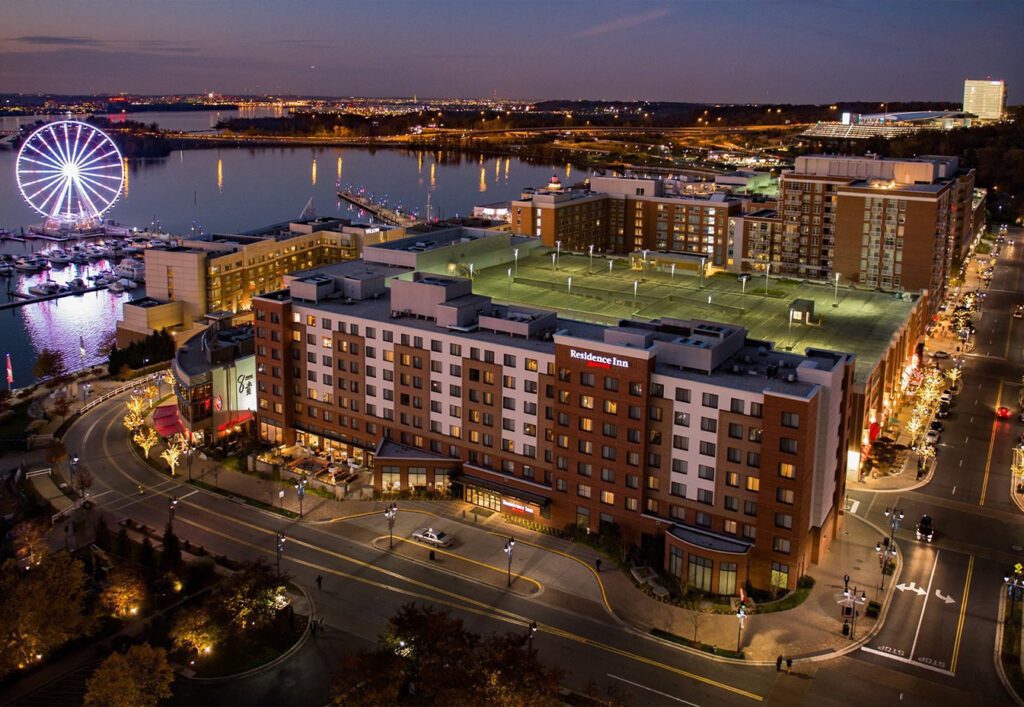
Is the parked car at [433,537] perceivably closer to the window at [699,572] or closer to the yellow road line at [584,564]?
the yellow road line at [584,564]

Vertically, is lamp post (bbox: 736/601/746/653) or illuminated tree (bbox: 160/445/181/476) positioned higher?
illuminated tree (bbox: 160/445/181/476)

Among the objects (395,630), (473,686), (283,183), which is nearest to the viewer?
(473,686)

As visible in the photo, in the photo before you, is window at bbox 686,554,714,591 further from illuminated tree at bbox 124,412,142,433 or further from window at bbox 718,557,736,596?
illuminated tree at bbox 124,412,142,433

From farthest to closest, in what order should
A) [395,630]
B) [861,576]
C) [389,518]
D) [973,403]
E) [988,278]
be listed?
[988,278] → [973,403] → [389,518] → [861,576] → [395,630]

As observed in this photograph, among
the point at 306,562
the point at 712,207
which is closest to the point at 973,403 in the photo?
the point at 712,207

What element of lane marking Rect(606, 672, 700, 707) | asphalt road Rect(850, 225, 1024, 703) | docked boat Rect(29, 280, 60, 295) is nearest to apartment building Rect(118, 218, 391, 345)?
docked boat Rect(29, 280, 60, 295)

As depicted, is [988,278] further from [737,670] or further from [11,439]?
[11,439]

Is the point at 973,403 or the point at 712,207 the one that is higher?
the point at 712,207
